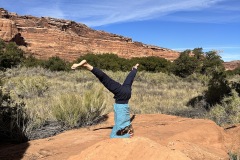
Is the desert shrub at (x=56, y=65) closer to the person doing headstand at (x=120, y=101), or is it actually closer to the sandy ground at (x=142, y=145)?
the sandy ground at (x=142, y=145)

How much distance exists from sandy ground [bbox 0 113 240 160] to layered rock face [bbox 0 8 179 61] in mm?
44947

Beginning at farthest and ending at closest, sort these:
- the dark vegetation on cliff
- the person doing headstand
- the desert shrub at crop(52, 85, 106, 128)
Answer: the desert shrub at crop(52, 85, 106, 128)
the dark vegetation on cliff
the person doing headstand

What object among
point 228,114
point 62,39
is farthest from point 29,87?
point 62,39

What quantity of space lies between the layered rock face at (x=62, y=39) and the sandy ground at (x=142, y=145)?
147 feet

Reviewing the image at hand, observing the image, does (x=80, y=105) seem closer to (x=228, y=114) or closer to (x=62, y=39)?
(x=228, y=114)

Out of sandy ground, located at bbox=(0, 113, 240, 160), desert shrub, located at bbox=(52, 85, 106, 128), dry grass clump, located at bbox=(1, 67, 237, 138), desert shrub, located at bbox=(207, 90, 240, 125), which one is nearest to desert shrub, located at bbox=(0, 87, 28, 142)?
dry grass clump, located at bbox=(1, 67, 237, 138)

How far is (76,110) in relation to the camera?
8062 millimetres

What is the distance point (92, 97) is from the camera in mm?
8766

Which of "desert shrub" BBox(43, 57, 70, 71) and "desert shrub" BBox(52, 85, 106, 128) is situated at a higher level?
"desert shrub" BBox(43, 57, 70, 71)

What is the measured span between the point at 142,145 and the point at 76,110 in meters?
3.83

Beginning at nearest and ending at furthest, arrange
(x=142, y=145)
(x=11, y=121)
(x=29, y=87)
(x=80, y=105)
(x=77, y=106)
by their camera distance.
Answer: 1. (x=142, y=145)
2. (x=11, y=121)
3. (x=77, y=106)
4. (x=80, y=105)
5. (x=29, y=87)

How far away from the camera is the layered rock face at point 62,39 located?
52.7m

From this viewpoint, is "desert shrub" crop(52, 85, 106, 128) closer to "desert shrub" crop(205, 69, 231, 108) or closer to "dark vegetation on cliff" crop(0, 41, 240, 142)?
"dark vegetation on cliff" crop(0, 41, 240, 142)

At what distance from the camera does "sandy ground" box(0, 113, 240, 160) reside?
4391 mm
